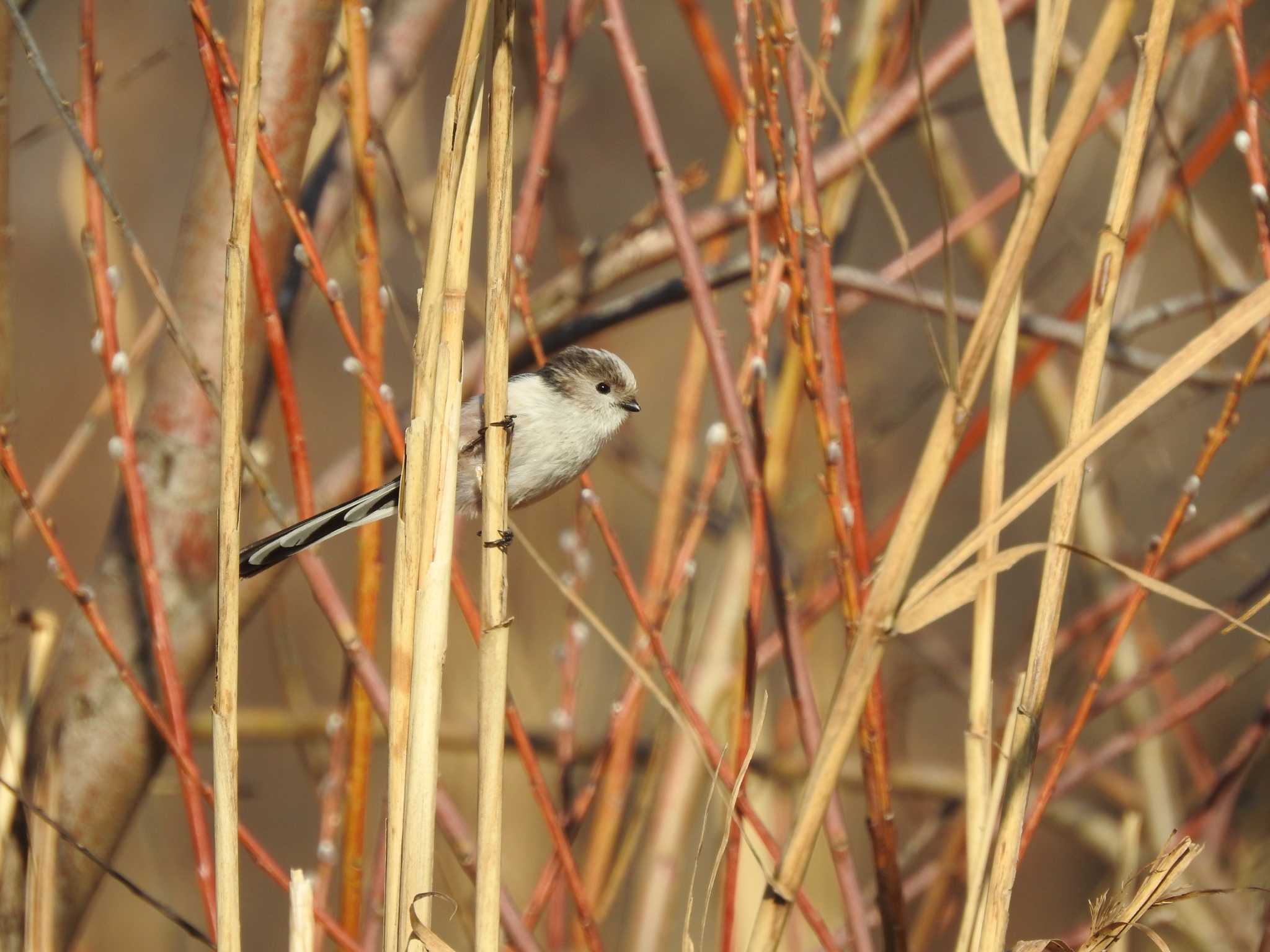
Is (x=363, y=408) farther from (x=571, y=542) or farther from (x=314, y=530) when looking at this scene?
(x=571, y=542)

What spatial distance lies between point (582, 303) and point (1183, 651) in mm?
990

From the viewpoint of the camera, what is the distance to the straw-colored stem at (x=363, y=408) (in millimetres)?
1197

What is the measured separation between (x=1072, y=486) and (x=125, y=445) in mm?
893

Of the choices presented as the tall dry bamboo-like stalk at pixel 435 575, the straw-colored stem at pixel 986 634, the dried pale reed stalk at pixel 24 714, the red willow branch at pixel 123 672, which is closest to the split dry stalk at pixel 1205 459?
the straw-colored stem at pixel 986 634

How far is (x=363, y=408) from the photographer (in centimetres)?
128

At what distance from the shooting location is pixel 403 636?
0.88 metres

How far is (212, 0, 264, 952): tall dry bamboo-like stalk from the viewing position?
0.85 m

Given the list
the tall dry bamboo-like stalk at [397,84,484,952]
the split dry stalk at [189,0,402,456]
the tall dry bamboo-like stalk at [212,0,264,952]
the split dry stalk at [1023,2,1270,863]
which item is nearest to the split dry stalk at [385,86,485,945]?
the tall dry bamboo-like stalk at [397,84,484,952]

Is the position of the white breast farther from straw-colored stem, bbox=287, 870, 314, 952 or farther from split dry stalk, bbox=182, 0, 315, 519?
straw-colored stem, bbox=287, 870, 314, 952

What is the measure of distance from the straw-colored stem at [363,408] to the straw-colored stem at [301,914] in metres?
0.31

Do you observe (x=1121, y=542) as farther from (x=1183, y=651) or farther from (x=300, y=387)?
(x=300, y=387)

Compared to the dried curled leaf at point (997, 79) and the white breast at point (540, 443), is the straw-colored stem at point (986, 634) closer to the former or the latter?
the dried curled leaf at point (997, 79)

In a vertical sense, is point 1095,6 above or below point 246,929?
above

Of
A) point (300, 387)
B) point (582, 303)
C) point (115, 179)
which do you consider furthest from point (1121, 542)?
point (115, 179)
